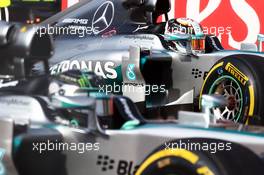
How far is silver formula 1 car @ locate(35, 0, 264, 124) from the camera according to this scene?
2.68 metres

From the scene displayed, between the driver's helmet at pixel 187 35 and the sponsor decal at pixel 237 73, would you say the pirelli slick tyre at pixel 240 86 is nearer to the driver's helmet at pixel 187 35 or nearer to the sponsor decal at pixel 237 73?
the sponsor decal at pixel 237 73

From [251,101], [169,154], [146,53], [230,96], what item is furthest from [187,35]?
[169,154]

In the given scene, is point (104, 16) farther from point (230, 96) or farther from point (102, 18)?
point (230, 96)

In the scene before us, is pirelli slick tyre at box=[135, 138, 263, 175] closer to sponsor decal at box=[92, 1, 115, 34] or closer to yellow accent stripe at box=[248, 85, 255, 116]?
yellow accent stripe at box=[248, 85, 255, 116]

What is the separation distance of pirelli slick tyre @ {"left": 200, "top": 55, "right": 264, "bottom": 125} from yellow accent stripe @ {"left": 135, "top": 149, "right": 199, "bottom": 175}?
64cm

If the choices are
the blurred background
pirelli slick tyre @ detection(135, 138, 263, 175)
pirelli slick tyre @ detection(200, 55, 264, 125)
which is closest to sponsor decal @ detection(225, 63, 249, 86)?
pirelli slick tyre @ detection(200, 55, 264, 125)

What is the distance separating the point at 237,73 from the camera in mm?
2490

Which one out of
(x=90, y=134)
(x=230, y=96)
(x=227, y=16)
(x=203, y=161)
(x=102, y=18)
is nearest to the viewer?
(x=203, y=161)

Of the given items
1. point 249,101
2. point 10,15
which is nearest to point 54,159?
point 10,15

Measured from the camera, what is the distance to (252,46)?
10.0 ft

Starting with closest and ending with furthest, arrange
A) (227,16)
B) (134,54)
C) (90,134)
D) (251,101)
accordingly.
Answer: (90,134)
(251,101)
(134,54)
(227,16)

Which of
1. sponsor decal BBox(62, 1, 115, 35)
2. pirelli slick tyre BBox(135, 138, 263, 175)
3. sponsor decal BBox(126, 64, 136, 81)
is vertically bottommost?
pirelli slick tyre BBox(135, 138, 263, 175)

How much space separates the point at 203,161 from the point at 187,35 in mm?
1411

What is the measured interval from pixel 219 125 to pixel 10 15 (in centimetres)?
92
